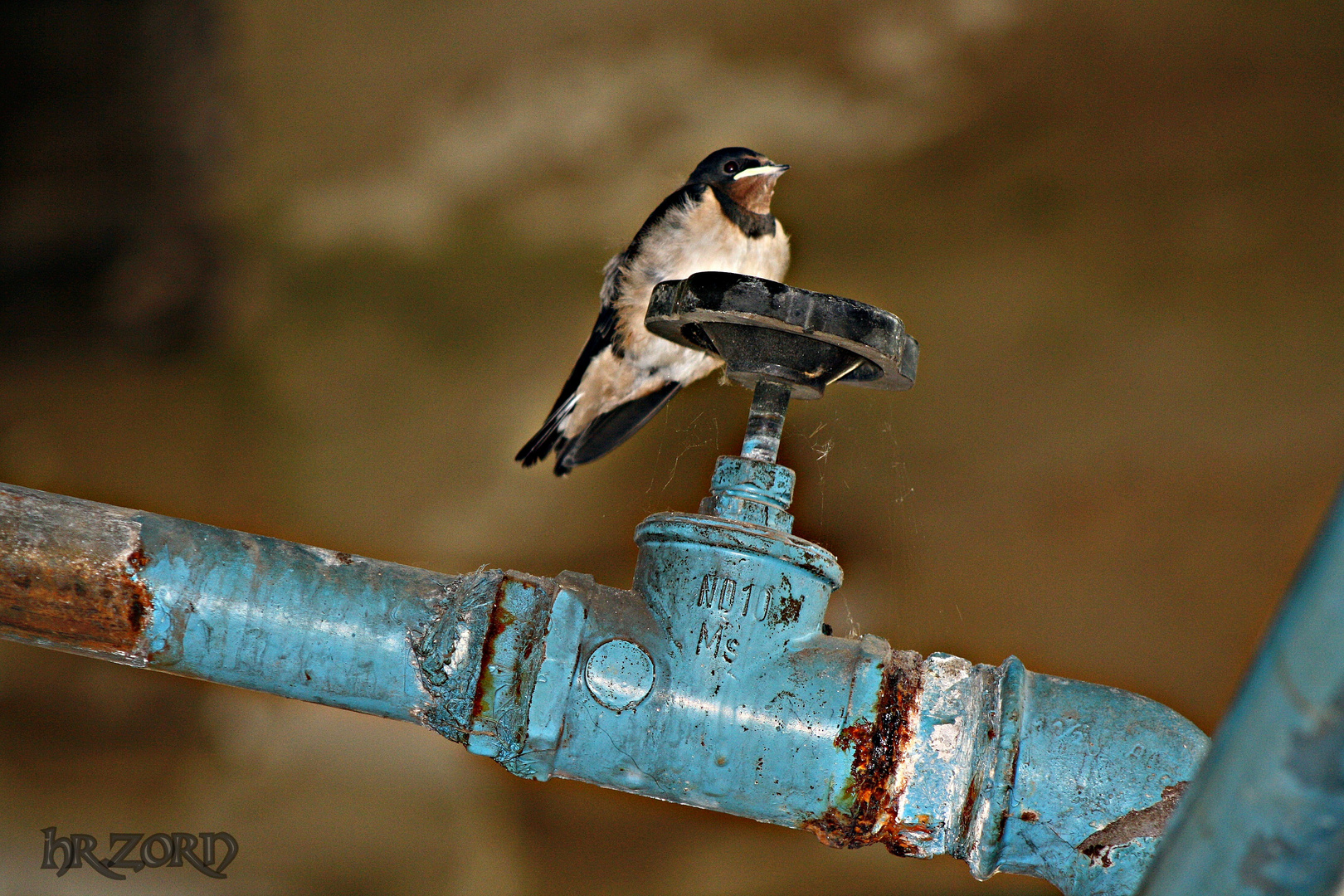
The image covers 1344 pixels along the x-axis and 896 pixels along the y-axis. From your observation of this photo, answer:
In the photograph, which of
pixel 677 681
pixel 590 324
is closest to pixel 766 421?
pixel 677 681

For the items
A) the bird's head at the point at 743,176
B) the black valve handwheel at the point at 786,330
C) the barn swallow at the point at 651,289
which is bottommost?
the black valve handwheel at the point at 786,330

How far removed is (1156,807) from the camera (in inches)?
31.8

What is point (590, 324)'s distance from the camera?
261 centimetres

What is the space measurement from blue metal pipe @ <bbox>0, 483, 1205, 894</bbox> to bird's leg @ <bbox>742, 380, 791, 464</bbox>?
105 mm

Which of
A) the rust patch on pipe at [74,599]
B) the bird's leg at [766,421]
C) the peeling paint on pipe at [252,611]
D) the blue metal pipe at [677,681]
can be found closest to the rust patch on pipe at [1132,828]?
the blue metal pipe at [677,681]

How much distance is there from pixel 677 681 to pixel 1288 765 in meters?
0.57

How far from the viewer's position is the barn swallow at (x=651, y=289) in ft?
6.31

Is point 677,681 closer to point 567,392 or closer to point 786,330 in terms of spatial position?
point 786,330

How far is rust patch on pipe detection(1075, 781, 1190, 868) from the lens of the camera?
81cm

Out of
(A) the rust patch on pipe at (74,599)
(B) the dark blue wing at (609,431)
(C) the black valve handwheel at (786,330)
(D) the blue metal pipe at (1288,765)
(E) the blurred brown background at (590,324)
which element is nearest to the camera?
(D) the blue metal pipe at (1288,765)

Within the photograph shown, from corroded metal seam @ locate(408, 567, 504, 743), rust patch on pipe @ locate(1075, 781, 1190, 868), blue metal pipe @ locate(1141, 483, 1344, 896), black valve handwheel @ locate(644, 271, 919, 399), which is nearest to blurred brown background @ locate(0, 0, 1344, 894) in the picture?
black valve handwheel @ locate(644, 271, 919, 399)

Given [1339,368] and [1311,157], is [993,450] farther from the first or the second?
[1311,157]

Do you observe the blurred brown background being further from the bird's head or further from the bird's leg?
the bird's leg

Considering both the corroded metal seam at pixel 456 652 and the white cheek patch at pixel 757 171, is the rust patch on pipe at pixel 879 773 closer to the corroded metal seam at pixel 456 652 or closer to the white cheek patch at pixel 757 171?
the corroded metal seam at pixel 456 652
